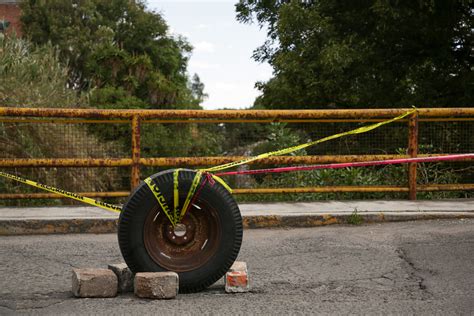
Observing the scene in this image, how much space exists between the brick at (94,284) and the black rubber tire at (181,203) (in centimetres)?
20

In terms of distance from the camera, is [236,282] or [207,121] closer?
[236,282]

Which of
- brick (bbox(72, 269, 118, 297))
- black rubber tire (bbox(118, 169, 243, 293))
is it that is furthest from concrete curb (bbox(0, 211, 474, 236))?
brick (bbox(72, 269, 118, 297))

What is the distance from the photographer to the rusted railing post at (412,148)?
965 centimetres

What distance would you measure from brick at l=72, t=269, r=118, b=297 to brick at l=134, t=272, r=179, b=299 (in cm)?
18

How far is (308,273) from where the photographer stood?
239 inches

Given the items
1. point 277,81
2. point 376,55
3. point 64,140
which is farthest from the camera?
point 277,81

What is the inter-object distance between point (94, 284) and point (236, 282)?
1039 millimetres

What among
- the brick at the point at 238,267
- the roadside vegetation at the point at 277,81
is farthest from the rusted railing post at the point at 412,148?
the brick at the point at 238,267

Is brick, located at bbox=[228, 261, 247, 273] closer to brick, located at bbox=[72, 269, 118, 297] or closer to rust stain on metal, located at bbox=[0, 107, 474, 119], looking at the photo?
brick, located at bbox=[72, 269, 118, 297]

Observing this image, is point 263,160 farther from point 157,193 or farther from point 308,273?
point 157,193

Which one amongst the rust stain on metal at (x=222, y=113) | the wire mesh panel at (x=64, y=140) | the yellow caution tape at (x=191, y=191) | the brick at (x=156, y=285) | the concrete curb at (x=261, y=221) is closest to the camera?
the brick at (x=156, y=285)

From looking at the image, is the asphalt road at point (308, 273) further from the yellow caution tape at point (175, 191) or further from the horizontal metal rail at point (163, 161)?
the horizontal metal rail at point (163, 161)

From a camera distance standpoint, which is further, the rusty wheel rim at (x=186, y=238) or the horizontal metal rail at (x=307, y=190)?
the horizontal metal rail at (x=307, y=190)

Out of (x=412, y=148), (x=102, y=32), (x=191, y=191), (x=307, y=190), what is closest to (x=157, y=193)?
(x=191, y=191)
